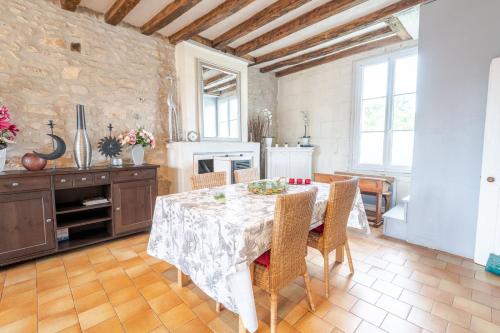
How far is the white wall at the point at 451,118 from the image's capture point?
2.25 metres

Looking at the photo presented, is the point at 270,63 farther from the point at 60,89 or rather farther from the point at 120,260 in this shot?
the point at 120,260

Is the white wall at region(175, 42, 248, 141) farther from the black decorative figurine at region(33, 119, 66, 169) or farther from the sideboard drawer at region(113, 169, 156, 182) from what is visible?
the black decorative figurine at region(33, 119, 66, 169)

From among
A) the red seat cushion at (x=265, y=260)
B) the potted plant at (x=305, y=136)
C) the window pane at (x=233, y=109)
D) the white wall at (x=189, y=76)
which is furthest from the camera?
the potted plant at (x=305, y=136)

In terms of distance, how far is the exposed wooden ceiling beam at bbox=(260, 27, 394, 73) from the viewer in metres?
3.40

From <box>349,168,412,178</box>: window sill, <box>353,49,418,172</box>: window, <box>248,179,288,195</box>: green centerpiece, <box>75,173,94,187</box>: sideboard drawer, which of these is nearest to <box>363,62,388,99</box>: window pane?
<box>353,49,418,172</box>: window

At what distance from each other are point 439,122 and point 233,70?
302cm

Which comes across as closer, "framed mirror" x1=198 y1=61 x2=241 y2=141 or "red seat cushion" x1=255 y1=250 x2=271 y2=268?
"red seat cushion" x1=255 y1=250 x2=271 y2=268

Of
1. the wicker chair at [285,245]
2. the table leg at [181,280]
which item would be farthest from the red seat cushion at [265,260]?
the table leg at [181,280]

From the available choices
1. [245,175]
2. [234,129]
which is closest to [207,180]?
[245,175]

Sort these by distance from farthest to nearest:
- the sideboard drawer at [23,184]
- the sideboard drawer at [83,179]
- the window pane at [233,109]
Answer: the window pane at [233,109], the sideboard drawer at [83,179], the sideboard drawer at [23,184]

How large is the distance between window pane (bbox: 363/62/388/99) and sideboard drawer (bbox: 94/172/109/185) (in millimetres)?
4166

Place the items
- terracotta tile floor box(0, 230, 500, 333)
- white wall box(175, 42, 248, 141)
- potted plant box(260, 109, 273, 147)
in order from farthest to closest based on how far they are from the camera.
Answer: potted plant box(260, 109, 273, 147), white wall box(175, 42, 248, 141), terracotta tile floor box(0, 230, 500, 333)

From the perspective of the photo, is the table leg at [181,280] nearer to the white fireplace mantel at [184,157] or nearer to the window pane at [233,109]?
the white fireplace mantel at [184,157]

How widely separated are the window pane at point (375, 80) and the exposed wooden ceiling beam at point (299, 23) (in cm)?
169
